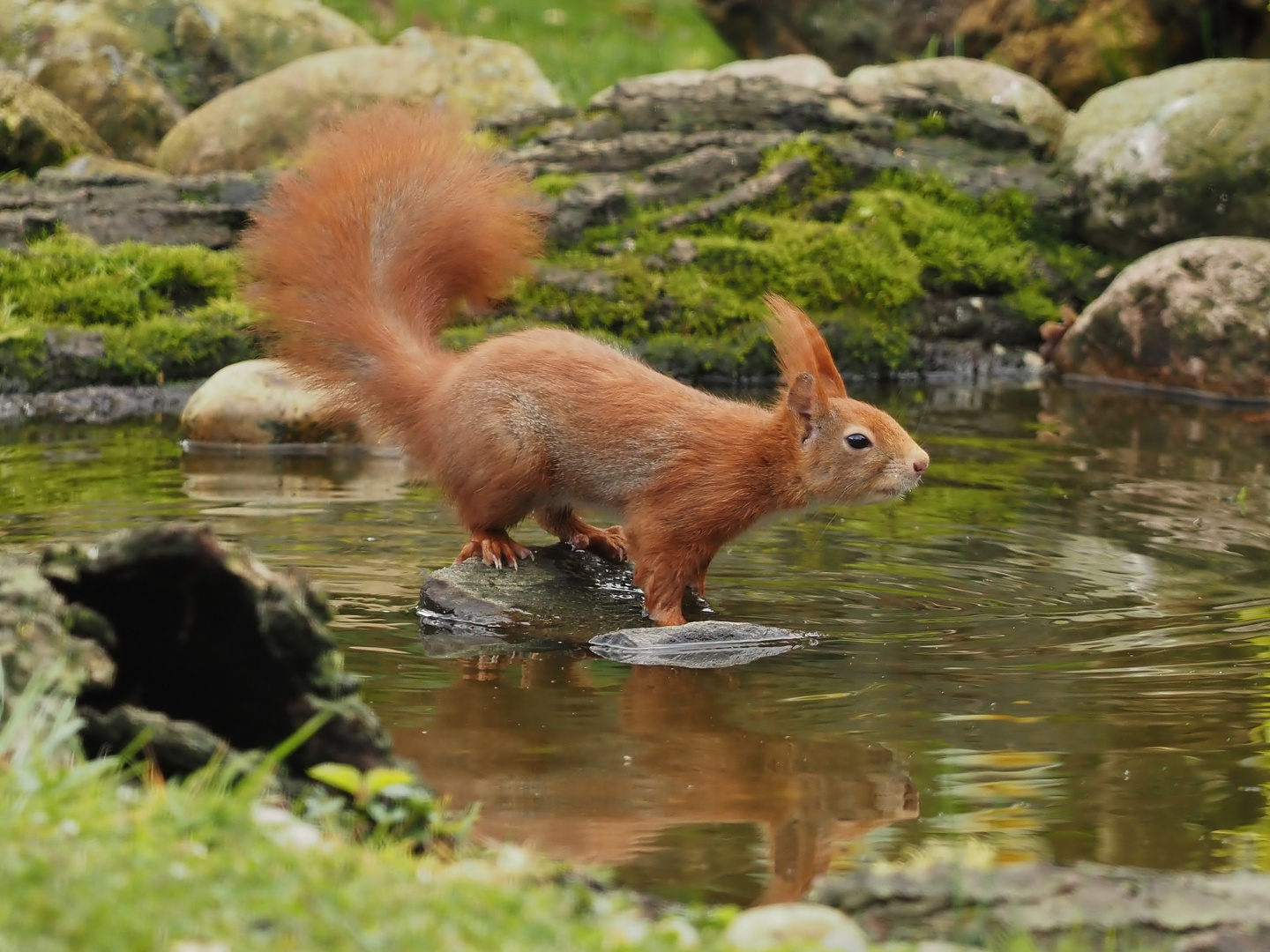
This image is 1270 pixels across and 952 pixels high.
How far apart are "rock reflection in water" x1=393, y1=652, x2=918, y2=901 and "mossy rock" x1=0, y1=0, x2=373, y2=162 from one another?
13461mm

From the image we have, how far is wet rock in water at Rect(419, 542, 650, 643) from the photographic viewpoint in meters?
6.31

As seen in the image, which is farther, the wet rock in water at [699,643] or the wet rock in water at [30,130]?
the wet rock in water at [30,130]

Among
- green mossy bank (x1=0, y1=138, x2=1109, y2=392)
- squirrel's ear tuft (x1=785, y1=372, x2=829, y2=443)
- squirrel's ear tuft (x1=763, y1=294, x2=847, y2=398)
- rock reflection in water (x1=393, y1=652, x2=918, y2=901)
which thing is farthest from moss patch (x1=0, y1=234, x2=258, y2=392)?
rock reflection in water (x1=393, y1=652, x2=918, y2=901)

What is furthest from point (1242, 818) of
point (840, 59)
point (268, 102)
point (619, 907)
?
point (840, 59)

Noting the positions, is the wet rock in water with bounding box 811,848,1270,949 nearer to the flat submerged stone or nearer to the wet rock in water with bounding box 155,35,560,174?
the flat submerged stone

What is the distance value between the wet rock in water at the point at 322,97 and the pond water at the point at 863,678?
22.4 feet

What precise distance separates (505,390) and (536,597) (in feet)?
2.79

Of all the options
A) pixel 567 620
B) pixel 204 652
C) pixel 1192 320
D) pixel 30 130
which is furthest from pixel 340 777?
pixel 30 130

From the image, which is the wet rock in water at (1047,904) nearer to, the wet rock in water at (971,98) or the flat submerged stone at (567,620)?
the flat submerged stone at (567,620)

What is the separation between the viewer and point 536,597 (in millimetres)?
6508

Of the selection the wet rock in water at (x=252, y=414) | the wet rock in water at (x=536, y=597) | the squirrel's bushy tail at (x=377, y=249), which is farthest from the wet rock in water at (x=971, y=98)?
the wet rock in water at (x=536, y=597)

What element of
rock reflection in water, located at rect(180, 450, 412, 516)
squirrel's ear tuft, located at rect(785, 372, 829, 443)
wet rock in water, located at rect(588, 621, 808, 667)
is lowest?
wet rock in water, located at rect(588, 621, 808, 667)

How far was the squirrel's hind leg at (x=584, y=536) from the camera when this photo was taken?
23.3 ft

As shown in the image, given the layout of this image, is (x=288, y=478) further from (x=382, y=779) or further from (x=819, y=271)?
(x=382, y=779)
